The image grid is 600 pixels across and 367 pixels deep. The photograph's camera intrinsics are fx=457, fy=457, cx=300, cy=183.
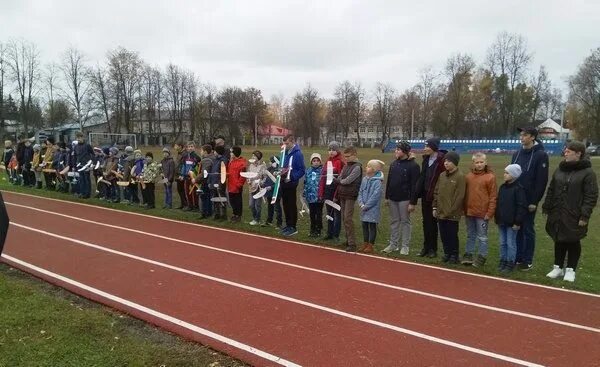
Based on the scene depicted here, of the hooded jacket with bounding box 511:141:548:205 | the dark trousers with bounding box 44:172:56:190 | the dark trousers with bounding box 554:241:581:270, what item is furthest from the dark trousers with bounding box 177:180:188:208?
the dark trousers with bounding box 554:241:581:270

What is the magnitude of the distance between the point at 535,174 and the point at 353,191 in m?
3.04

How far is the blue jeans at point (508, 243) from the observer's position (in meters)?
7.16

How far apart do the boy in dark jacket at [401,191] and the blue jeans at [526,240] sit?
182cm

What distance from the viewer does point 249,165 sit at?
1119 centimetres

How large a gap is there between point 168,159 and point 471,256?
8.86 metres

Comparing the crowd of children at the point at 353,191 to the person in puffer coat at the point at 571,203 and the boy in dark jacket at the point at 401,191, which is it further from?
the person in puffer coat at the point at 571,203

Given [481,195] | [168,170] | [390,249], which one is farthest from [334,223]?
[168,170]

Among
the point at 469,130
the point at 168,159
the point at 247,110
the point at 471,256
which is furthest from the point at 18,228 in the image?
the point at 247,110

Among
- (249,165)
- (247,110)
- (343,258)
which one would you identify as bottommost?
(343,258)

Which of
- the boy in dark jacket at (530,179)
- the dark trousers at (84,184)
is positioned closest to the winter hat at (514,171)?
the boy in dark jacket at (530,179)

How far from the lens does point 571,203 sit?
6484 millimetres

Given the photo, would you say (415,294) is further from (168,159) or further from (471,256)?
(168,159)

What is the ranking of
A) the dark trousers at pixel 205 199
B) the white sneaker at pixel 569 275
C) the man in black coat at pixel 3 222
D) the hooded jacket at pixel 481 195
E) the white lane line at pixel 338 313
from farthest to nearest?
the dark trousers at pixel 205 199 → the hooded jacket at pixel 481 195 → the white sneaker at pixel 569 275 → the white lane line at pixel 338 313 → the man in black coat at pixel 3 222

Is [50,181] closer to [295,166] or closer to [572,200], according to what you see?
[295,166]
